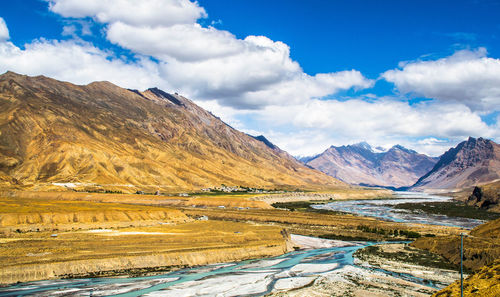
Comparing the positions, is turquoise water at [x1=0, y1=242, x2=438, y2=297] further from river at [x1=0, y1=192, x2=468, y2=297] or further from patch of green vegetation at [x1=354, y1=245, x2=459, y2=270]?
patch of green vegetation at [x1=354, y1=245, x2=459, y2=270]

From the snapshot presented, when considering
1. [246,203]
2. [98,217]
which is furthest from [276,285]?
[246,203]

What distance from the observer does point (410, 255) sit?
2451 inches

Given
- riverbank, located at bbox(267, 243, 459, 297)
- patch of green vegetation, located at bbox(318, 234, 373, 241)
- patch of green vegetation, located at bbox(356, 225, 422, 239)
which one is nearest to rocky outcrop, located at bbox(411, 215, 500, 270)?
riverbank, located at bbox(267, 243, 459, 297)

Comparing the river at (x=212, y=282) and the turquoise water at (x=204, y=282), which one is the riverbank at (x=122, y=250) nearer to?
the river at (x=212, y=282)

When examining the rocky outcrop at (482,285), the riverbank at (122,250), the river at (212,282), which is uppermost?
the rocky outcrop at (482,285)

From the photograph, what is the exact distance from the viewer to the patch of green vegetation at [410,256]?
55219 mm

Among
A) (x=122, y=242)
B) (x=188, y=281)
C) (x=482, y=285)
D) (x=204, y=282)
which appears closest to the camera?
(x=482, y=285)

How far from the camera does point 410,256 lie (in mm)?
61375

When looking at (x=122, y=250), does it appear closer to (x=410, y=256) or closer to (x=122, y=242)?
(x=122, y=242)

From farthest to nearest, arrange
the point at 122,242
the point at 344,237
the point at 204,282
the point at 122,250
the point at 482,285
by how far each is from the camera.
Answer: the point at 344,237 < the point at 122,242 < the point at 122,250 < the point at 204,282 < the point at 482,285

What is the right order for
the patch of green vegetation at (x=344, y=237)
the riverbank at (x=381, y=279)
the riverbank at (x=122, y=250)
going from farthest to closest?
the patch of green vegetation at (x=344, y=237) → the riverbank at (x=122, y=250) → the riverbank at (x=381, y=279)

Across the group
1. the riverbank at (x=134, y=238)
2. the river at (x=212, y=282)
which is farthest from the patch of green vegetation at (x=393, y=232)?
the river at (x=212, y=282)

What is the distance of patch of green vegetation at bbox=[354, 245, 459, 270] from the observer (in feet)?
181

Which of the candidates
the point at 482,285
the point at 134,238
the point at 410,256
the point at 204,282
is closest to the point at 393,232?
the point at 410,256
